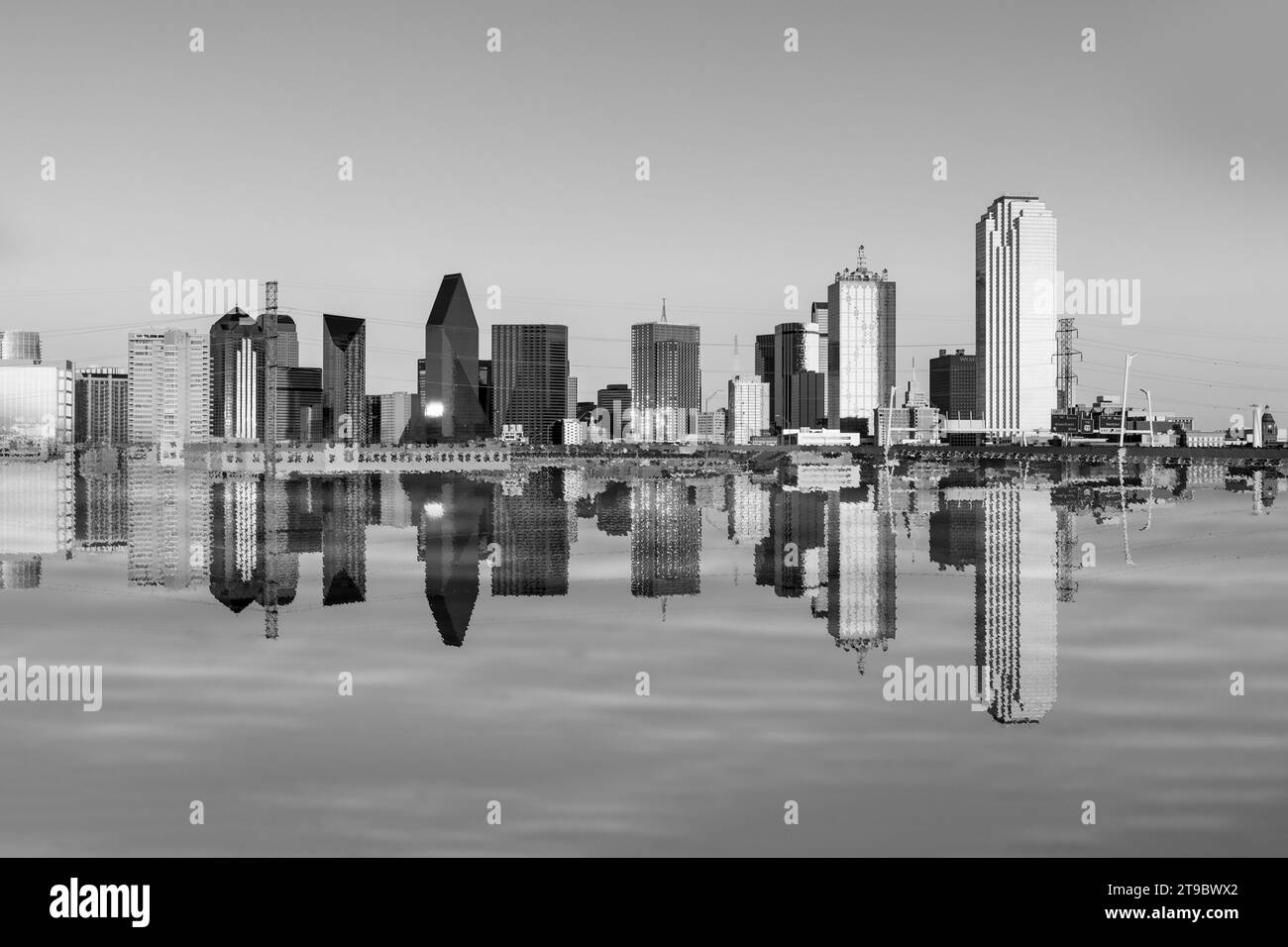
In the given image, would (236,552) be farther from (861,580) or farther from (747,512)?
(747,512)

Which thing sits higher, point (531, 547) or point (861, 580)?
point (531, 547)

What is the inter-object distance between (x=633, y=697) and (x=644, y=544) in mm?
30871

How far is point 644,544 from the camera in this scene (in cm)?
5097

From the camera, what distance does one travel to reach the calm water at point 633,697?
44.9 feet

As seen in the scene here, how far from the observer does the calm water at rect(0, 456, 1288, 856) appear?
13672 millimetres

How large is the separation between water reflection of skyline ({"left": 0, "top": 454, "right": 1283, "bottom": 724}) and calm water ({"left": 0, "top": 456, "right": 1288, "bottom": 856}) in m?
0.29

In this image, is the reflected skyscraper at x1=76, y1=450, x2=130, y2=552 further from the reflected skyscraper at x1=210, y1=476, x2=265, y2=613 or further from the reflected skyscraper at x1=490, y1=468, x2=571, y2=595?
the reflected skyscraper at x1=490, y1=468, x2=571, y2=595

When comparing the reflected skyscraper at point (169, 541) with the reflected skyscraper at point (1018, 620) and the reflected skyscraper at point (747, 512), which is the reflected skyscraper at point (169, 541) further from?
the reflected skyscraper at point (1018, 620)

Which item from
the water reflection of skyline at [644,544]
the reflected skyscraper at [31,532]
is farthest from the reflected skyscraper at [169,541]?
the reflected skyscraper at [31,532]

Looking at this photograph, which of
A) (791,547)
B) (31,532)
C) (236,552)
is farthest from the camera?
(31,532)

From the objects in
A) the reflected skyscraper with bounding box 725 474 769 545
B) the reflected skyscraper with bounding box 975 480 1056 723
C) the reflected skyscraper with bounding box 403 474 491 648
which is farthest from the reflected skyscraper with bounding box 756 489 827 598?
the reflected skyscraper with bounding box 403 474 491 648

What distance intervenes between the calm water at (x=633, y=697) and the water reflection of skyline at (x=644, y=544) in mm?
291

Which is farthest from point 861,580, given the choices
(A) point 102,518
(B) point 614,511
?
(A) point 102,518
